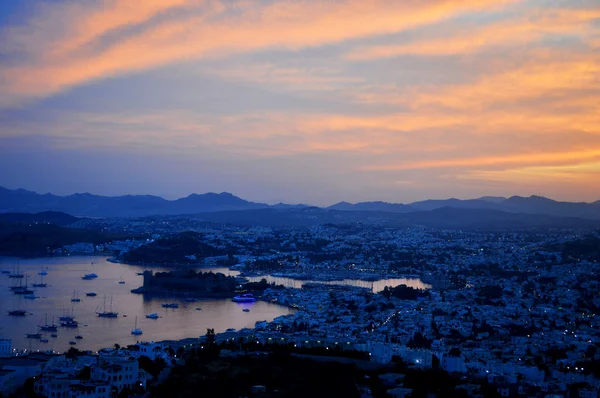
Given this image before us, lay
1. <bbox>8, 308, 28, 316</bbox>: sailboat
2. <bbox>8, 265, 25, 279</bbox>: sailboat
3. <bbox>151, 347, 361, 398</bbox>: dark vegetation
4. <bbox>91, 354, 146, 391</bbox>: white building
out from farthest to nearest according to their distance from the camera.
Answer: <bbox>8, 265, 25, 279</bbox>: sailboat < <bbox>8, 308, 28, 316</bbox>: sailboat < <bbox>91, 354, 146, 391</bbox>: white building < <bbox>151, 347, 361, 398</bbox>: dark vegetation

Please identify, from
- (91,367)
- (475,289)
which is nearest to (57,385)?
(91,367)

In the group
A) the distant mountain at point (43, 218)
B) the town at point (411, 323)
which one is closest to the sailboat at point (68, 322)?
the town at point (411, 323)

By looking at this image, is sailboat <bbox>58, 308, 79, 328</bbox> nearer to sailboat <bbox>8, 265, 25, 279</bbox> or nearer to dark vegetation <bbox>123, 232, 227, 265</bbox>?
sailboat <bbox>8, 265, 25, 279</bbox>

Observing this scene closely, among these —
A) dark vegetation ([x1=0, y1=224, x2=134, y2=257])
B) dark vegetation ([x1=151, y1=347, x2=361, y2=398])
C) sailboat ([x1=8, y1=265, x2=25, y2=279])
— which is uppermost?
dark vegetation ([x1=0, y1=224, x2=134, y2=257])

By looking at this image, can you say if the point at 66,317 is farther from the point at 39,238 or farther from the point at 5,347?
the point at 39,238

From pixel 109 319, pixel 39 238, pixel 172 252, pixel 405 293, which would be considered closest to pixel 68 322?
pixel 109 319

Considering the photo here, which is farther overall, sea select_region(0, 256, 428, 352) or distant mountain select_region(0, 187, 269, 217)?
distant mountain select_region(0, 187, 269, 217)

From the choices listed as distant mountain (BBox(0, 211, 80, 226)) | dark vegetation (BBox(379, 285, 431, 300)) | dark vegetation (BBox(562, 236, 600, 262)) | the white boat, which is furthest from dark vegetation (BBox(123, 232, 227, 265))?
distant mountain (BBox(0, 211, 80, 226))

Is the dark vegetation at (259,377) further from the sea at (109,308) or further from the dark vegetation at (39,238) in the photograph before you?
the dark vegetation at (39,238)
